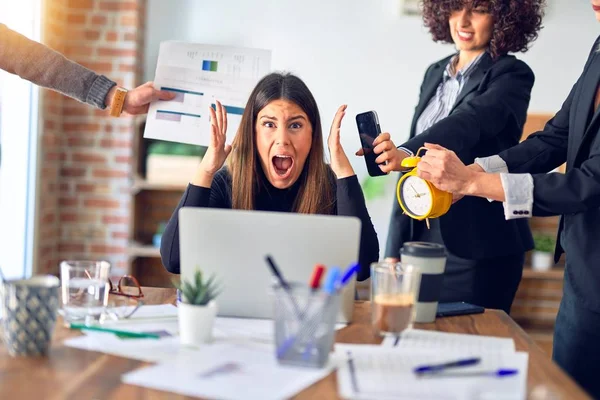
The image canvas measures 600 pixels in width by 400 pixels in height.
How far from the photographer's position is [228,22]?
13.3 feet

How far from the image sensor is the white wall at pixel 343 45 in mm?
4031

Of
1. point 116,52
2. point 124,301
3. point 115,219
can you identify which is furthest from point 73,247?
point 124,301

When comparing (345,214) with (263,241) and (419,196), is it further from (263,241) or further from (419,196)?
(263,241)

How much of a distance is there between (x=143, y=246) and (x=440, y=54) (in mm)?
1909

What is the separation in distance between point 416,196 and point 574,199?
39 centimetres

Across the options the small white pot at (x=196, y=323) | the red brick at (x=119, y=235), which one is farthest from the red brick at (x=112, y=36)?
the small white pot at (x=196, y=323)

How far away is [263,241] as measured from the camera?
54.5 inches

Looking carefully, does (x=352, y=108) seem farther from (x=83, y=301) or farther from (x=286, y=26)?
(x=83, y=301)

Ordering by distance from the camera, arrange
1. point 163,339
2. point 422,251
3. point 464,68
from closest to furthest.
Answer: point 163,339, point 422,251, point 464,68

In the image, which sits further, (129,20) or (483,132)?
(129,20)

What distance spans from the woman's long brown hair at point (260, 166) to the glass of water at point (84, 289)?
759 mm

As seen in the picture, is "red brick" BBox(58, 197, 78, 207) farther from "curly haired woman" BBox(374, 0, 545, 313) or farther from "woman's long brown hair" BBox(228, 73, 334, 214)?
"curly haired woman" BBox(374, 0, 545, 313)

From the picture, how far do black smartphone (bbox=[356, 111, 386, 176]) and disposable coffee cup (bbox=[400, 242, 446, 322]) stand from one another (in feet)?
1.96

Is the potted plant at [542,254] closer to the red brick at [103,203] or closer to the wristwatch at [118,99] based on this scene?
the red brick at [103,203]
